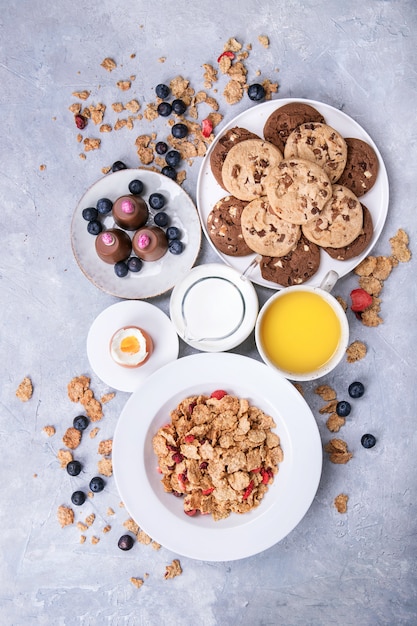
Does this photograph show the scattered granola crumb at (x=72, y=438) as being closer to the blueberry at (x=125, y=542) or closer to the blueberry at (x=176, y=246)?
the blueberry at (x=125, y=542)

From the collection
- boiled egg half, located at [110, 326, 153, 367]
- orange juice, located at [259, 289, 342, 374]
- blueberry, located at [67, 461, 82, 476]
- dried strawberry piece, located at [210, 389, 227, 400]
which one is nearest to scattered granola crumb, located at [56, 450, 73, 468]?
blueberry, located at [67, 461, 82, 476]

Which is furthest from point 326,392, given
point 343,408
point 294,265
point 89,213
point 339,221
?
point 89,213

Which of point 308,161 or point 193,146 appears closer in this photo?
point 308,161

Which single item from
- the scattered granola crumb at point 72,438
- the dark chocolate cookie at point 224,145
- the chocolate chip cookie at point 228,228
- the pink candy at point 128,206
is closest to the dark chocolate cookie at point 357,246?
the chocolate chip cookie at point 228,228

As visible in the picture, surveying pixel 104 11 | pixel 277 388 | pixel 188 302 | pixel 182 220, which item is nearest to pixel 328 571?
pixel 277 388

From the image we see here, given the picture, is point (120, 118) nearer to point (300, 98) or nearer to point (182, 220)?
point (182, 220)

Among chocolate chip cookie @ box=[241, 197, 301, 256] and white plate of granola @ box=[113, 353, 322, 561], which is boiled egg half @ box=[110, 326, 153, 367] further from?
chocolate chip cookie @ box=[241, 197, 301, 256]
